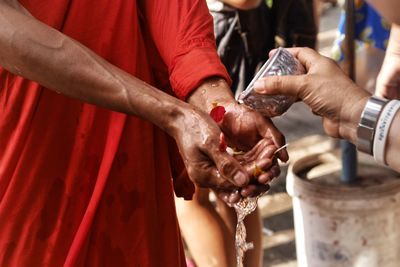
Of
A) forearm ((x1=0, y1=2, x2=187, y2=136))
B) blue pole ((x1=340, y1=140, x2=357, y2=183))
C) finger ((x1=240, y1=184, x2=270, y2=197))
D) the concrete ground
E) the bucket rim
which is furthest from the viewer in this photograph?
the concrete ground

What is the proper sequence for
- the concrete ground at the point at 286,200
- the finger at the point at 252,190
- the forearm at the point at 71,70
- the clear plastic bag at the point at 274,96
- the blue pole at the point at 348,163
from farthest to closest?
the concrete ground at the point at 286,200, the blue pole at the point at 348,163, the clear plastic bag at the point at 274,96, the finger at the point at 252,190, the forearm at the point at 71,70

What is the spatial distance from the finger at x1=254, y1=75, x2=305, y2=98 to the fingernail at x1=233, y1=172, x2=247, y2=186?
0.23 meters

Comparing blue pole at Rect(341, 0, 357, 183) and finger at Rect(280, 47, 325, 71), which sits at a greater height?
finger at Rect(280, 47, 325, 71)

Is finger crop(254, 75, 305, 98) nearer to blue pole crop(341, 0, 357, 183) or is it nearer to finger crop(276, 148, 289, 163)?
A: finger crop(276, 148, 289, 163)

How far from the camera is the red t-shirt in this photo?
1.65 metres

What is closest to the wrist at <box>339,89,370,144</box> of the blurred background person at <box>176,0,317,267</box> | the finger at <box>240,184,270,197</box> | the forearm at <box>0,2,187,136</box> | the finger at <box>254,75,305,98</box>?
the finger at <box>254,75,305,98</box>

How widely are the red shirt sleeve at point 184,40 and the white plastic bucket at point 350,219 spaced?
114 centimetres

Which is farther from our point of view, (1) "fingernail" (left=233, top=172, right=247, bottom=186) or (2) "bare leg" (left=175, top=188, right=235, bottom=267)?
→ (2) "bare leg" (left=175, top=188, right=235, bottom=267)

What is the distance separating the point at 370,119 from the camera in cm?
160

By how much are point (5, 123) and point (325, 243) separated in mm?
1605

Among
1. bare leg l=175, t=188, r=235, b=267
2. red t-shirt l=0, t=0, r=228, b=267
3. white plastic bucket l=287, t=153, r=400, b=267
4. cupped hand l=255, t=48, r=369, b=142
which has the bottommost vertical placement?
bare leg l=175, t=188, r=235, b=267

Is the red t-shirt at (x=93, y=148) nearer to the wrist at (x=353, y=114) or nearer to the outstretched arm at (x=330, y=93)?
the outstretched arm at (x=330, y=93)

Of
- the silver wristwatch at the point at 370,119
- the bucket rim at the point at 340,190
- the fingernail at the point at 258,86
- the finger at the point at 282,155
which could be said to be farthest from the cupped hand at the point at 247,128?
the bucket rim at the point at 340,190

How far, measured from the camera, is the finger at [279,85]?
164 centimetres
